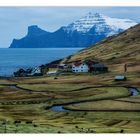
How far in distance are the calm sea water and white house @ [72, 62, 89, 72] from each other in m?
0.16

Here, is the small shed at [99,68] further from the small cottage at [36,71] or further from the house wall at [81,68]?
the small cottage at [36,71]

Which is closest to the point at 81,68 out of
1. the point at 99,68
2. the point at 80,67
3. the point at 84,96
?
the point at 80,67

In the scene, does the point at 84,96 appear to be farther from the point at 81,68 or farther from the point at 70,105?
the point at 81,68

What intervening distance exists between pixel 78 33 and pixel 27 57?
0.65m

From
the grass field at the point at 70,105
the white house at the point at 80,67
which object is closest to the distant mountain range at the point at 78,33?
the white house at the point at 80,67

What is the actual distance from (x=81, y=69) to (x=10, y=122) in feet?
3.25

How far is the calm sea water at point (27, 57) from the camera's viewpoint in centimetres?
1023

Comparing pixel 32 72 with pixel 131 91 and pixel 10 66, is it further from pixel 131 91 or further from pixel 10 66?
pixel 131 91

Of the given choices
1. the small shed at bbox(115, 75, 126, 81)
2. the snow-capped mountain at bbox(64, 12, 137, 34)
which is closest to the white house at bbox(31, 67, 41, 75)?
the snow-capped mountain at bbox(64, 12, 137, 34)

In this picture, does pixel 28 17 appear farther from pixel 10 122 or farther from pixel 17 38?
pixel 10 122
